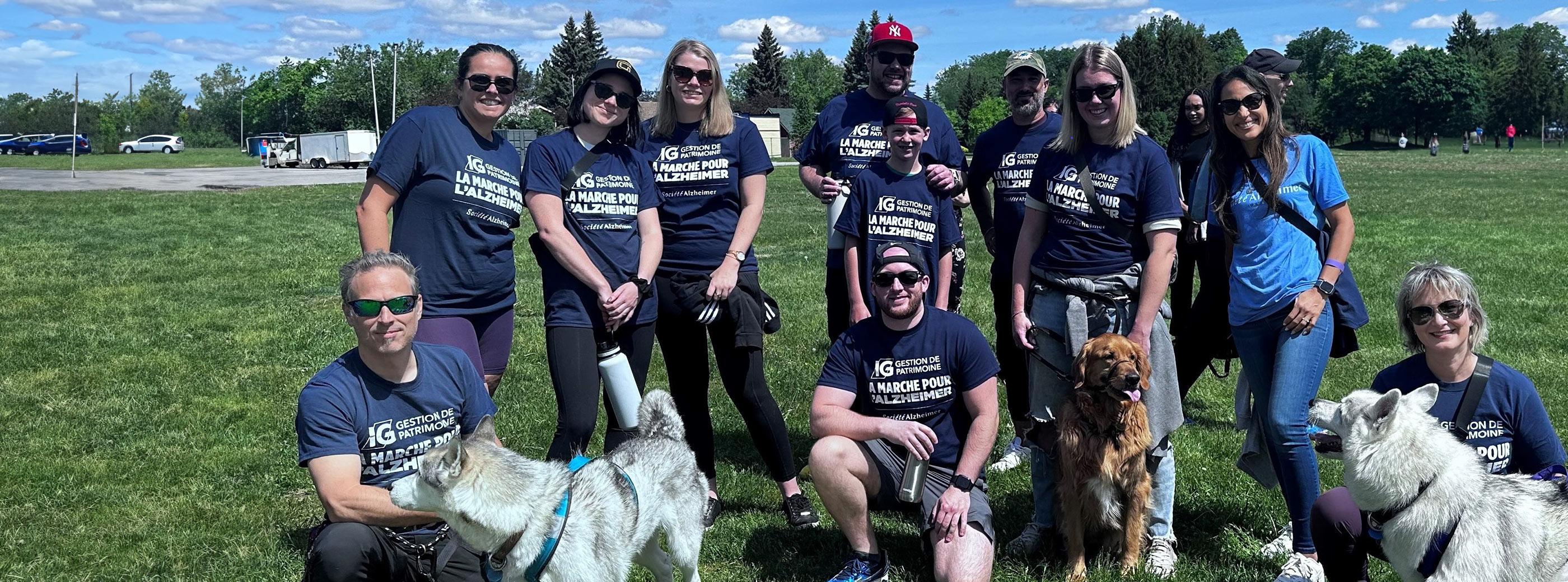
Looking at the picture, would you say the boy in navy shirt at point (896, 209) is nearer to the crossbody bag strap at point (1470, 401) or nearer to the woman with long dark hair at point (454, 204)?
the woman with long dark hair at point (454, 204)

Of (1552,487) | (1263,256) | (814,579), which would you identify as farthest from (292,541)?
(1552,487)

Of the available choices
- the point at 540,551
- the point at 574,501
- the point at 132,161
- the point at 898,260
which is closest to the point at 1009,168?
the point at 898,260

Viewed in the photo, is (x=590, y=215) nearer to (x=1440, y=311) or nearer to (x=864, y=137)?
(x=864, y=137)

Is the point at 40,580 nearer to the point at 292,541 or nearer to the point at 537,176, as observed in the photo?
the point at 292,541

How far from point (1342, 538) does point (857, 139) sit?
3031mm

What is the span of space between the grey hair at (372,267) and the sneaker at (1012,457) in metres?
3.56

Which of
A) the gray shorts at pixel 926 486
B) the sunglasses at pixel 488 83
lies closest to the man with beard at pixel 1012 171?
the gray shorts at pixel 926 486

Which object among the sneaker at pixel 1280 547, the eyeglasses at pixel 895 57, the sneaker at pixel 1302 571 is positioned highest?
the eyeglasses at pixel 895 57

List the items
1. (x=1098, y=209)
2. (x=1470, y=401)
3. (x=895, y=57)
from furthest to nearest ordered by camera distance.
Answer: (x=895, y=57)
(x=1098, y=209)
(x=1470, y=401)

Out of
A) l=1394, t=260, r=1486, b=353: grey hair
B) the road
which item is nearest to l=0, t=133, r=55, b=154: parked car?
the road

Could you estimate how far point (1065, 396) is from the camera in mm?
4477

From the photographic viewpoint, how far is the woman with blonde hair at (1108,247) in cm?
425

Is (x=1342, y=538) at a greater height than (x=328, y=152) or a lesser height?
lesser

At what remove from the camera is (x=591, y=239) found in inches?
181
